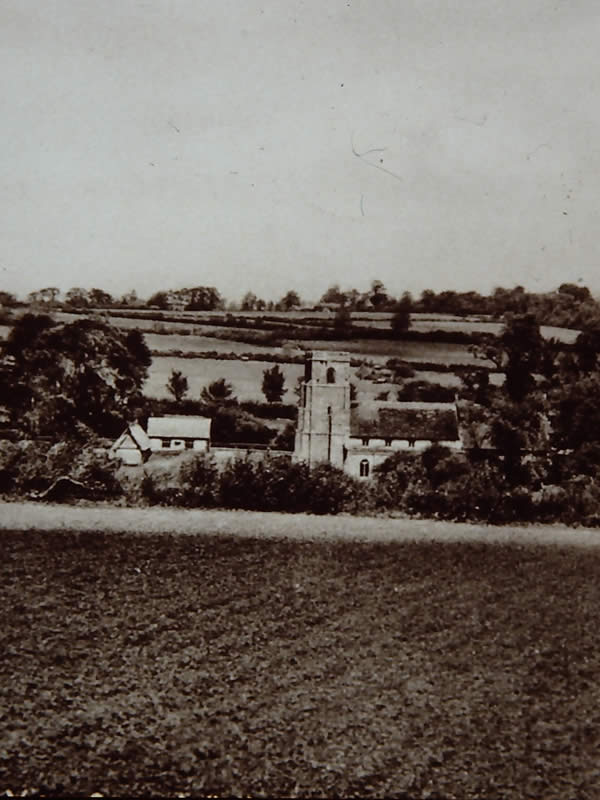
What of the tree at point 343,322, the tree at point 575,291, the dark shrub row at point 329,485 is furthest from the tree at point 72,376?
the tree at point 575,291

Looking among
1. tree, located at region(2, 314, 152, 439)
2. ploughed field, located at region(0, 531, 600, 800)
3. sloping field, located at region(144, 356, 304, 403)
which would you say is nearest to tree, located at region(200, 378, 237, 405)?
sloping field, located at region(144, 356, 304, 403)

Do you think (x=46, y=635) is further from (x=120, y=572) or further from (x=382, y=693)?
(x=382, y=693)

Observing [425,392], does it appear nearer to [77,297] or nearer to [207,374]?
[207,374]

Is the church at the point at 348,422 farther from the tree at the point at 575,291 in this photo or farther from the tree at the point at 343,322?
the tree at the point at 575,291

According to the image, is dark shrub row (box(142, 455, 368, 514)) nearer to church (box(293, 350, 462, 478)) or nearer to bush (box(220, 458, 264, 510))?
bush (box(220, 458, 264, 510))

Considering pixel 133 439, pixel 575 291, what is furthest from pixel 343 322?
pixel 133 439

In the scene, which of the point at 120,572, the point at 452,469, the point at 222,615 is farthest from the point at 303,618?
the point at 452,469
